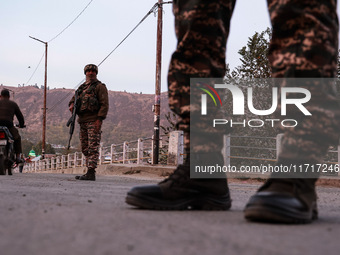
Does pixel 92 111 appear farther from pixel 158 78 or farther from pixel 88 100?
pixel 158 78

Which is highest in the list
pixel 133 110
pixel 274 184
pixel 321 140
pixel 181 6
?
pixel 133 110

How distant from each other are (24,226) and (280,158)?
0.98 m

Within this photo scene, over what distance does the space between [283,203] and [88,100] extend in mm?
5792

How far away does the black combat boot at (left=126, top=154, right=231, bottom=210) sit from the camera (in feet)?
6.53

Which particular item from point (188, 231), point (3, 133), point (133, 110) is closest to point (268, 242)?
point (188, 231)

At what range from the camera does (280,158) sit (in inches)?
70.6

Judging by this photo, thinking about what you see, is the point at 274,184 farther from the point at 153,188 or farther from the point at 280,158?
the point at 153,188

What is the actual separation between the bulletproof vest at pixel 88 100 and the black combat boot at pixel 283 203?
5.59 meters

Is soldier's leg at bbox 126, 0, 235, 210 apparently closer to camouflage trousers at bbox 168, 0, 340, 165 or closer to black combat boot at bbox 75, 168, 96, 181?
camouflage trousers at bbox 168, 0, 340, 165

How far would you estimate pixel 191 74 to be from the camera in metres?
2.21

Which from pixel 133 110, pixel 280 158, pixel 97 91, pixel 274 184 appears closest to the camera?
pixel 274 184

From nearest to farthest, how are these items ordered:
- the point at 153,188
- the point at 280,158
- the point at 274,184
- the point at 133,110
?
1. the point at 274,184
2. the point at 280,158
3. the point at 153,188
4. the point at 133,110

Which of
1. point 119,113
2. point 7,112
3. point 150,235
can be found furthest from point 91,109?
point 119,113

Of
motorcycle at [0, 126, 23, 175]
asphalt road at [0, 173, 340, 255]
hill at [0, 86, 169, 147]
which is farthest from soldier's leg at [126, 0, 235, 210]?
hill at [0, 86, 169, 147]
